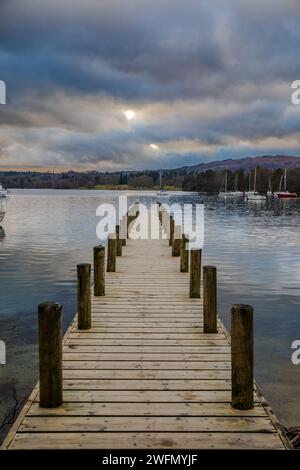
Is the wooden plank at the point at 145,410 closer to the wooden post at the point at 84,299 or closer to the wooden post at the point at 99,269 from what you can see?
the wooden post at the point at 84,299

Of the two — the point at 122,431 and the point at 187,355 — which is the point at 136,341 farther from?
the point at 122,431

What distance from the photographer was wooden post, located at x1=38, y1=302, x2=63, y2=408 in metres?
5.37

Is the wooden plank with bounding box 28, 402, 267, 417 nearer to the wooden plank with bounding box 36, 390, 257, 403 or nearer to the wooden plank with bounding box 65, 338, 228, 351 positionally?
the wooden plank with bounding box 36, 390, 257, 403

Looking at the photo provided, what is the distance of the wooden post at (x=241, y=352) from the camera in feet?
17.8

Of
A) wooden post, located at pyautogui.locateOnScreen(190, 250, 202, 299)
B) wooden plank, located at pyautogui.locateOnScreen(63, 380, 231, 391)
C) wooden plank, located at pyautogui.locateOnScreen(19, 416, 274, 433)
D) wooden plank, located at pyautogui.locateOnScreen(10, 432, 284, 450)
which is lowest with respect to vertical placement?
wooden plank, located at pyautogui.locateOnScreen(10, 432, 284, 450)

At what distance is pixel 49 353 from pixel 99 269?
564cm

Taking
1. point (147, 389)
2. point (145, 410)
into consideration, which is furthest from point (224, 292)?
point (145, 410)

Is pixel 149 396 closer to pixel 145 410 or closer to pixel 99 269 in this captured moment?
pixel 145 410

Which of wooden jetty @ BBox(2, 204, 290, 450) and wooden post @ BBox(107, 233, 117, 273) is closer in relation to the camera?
wooden jetty @ BBox(2, 204, 290, 450)

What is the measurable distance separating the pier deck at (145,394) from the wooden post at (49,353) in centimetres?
16

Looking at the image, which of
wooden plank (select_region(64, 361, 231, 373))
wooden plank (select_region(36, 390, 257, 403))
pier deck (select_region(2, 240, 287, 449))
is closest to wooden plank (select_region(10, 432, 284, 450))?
pier deck (select_region(2, 240, 287, 449))

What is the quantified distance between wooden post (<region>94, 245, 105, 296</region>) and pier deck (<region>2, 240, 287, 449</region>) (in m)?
1.24
